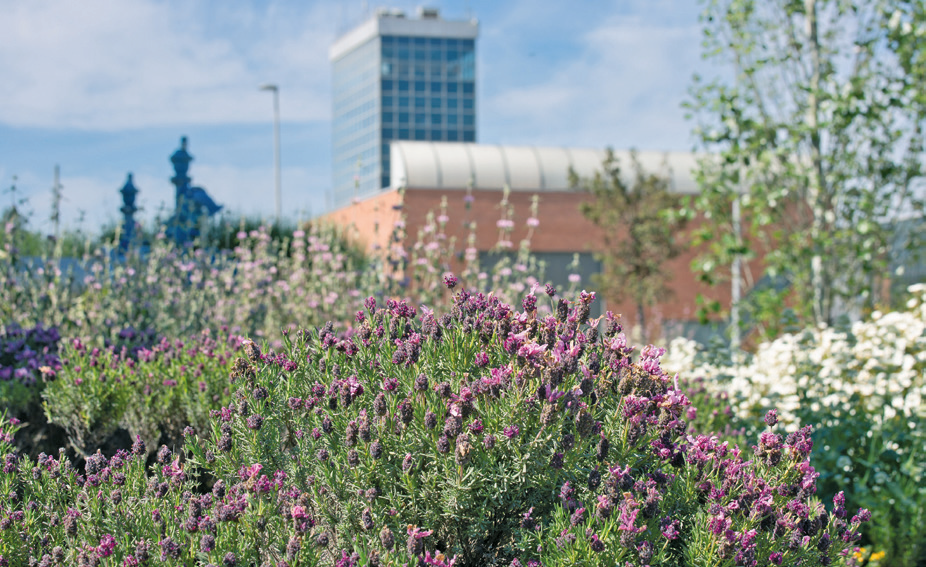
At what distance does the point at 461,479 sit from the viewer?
2.24 metres

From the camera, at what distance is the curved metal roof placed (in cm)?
2119

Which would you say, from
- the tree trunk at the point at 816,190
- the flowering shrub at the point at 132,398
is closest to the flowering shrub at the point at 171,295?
the flowering shrub at the point at 132,398

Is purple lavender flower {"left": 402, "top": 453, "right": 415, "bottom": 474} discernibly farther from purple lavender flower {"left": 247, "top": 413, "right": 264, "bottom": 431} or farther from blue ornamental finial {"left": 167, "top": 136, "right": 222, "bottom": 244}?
blue ornamental finial {"left": 167, "top": 136, "right": 222, "bottom": 244}

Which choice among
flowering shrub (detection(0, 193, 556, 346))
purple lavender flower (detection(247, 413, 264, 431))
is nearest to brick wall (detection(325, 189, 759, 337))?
flowering shrub (detection(0, 193, 556, 346))

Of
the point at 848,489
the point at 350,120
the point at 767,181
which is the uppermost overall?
the point at 350,120

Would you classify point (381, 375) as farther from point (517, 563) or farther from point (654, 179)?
point (654, 179)

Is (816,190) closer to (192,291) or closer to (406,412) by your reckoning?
(192,291)

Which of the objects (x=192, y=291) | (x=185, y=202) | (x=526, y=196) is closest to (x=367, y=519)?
(x=192, y=291)

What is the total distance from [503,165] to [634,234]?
6.14m

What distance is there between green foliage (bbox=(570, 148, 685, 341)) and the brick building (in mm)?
3276

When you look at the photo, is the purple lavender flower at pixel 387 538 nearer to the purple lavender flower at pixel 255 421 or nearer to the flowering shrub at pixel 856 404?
the purple lavender flower at pixel 255 421

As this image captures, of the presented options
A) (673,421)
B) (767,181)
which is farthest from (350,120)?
(673,421)

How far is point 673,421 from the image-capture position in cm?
257

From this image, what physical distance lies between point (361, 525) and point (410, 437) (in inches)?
11.6
